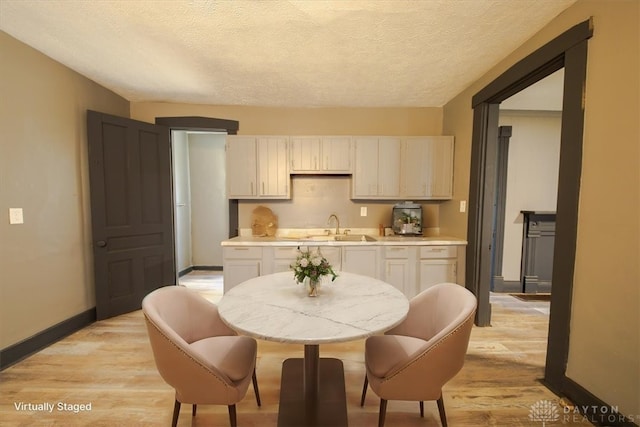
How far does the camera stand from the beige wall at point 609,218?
1.39 meters

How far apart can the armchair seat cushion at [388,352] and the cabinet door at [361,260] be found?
1.44m

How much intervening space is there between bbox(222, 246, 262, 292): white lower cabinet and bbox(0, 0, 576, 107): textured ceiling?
188 cm

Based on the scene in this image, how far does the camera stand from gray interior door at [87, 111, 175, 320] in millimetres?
2834

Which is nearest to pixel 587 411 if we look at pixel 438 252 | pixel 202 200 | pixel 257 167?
pixel 438 252

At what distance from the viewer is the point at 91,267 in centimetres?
288

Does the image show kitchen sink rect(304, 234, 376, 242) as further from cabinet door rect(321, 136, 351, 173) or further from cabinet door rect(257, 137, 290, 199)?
cabinet door rect(321, 136, 351, 173)

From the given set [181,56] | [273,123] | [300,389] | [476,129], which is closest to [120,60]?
[181,56]

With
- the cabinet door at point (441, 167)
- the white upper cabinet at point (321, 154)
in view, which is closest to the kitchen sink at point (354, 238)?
the white upper cabinet at point (321, 154)

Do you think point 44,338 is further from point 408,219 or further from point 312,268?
point 408,219

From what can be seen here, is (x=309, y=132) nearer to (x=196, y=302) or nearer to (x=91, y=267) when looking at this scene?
(x=196, y=302)

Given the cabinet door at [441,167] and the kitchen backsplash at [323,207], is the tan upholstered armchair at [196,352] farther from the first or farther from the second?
the cabinet door at [441,167]

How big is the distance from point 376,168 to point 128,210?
3.05 meters

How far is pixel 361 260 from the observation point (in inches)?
124

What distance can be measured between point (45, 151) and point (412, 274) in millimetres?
3947
